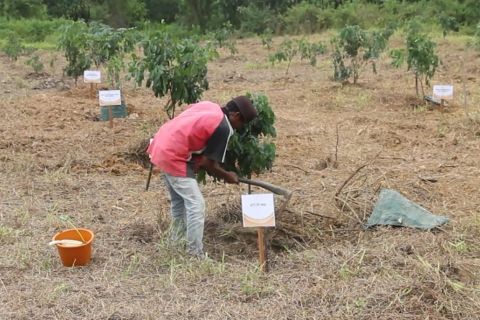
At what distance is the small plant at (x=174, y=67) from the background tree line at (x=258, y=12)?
13.1 m

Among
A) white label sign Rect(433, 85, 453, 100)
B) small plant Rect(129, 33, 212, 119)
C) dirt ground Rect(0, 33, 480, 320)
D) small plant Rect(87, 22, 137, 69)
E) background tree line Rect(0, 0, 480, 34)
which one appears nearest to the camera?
dirt ground Rect(0, 33, 480, 320)

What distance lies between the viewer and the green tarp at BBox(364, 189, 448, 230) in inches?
174

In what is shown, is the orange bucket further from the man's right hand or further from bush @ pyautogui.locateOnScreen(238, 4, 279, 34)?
bush @ pyautogui.locateOnScreen(238, 4, 279, 34)

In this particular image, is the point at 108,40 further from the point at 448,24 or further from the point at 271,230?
the point at 448,24

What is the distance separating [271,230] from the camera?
4488 millimetres

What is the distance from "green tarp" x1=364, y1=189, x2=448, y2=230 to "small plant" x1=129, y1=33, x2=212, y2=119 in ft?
7.98

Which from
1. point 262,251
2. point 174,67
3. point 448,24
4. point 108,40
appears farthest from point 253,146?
point 448,24

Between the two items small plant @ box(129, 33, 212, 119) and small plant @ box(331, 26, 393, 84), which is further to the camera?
small plant @ box(331, 26, 393, 84)

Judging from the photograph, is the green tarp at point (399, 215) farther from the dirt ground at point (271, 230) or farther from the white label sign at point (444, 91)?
the white label sign at point (444, 91)

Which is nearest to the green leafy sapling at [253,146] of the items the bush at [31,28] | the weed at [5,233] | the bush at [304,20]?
the weed at [5,233]

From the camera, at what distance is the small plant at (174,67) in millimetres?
6239

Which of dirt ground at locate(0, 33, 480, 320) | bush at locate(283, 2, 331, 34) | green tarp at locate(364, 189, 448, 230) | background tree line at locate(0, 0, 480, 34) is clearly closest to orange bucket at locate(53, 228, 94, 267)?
dirt ground at locate(0, 33, 480, 320)

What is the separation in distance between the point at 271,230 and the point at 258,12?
19746 millimetres

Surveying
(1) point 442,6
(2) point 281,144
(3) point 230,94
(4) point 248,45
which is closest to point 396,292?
(2) point 281,144
